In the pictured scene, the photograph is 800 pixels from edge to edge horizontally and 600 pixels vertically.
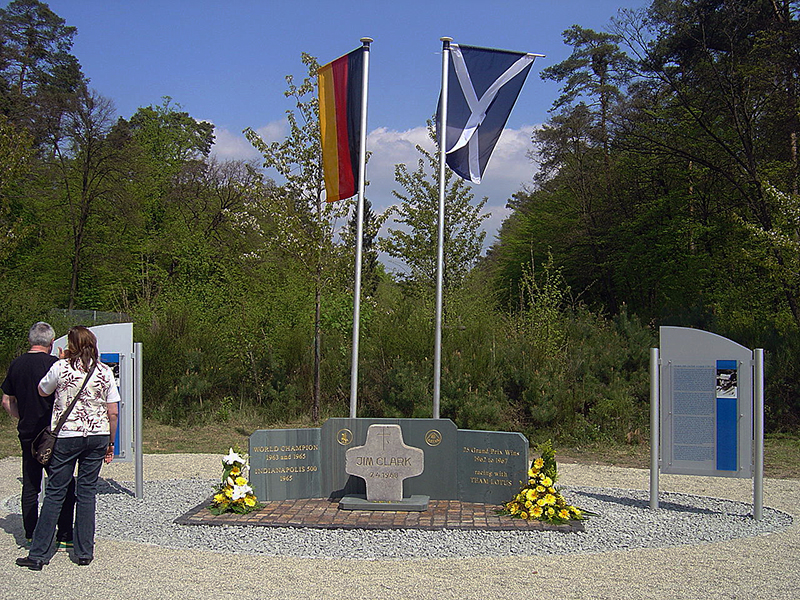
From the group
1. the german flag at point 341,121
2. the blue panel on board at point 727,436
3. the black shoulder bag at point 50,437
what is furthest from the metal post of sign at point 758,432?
the black shoulder bag at point 50,437

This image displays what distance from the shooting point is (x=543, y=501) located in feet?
24.8

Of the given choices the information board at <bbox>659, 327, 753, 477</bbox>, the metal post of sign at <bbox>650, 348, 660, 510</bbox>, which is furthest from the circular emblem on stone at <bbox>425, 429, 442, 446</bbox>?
the information board at <bbox>659, 327, 753, 477</bbox>

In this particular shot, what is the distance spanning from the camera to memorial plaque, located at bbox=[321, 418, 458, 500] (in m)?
8.31

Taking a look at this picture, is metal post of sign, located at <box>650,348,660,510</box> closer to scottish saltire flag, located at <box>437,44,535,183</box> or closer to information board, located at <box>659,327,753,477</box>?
information board, located at <box>659,327,753,477</box>

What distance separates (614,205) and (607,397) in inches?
660

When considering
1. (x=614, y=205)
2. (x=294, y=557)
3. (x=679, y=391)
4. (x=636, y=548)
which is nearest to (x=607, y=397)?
(x=679, y=391)

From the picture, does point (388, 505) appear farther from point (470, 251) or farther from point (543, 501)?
point (470, 251)

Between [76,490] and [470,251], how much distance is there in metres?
16.9

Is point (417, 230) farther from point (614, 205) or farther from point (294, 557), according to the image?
point (294, 557)

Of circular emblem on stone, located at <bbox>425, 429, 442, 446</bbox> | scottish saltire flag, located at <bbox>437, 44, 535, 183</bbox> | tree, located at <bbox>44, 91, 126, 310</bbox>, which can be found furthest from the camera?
tree, located at <bbox>44, 91, 126, 310</bbox>

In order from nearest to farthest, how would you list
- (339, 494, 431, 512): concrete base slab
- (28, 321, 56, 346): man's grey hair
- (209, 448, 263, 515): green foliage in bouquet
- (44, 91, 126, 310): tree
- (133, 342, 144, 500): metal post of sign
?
1. (28, 321, 56, 346): man's grey hair
2. (209, 448, 263, 515): green foliage in bouquet
3. (339, 494, 431, 512): concrete base slab
4. (133, 342, 144, 500): metal post of sign
5. (44, 91, 126, 310): tree

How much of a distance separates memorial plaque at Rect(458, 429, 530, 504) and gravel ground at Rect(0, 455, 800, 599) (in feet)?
2.82

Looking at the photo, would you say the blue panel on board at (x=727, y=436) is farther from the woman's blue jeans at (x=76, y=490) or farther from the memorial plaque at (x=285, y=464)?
the woman's blue jeans at (x=76, y=490)

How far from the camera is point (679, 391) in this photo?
26.6ft
